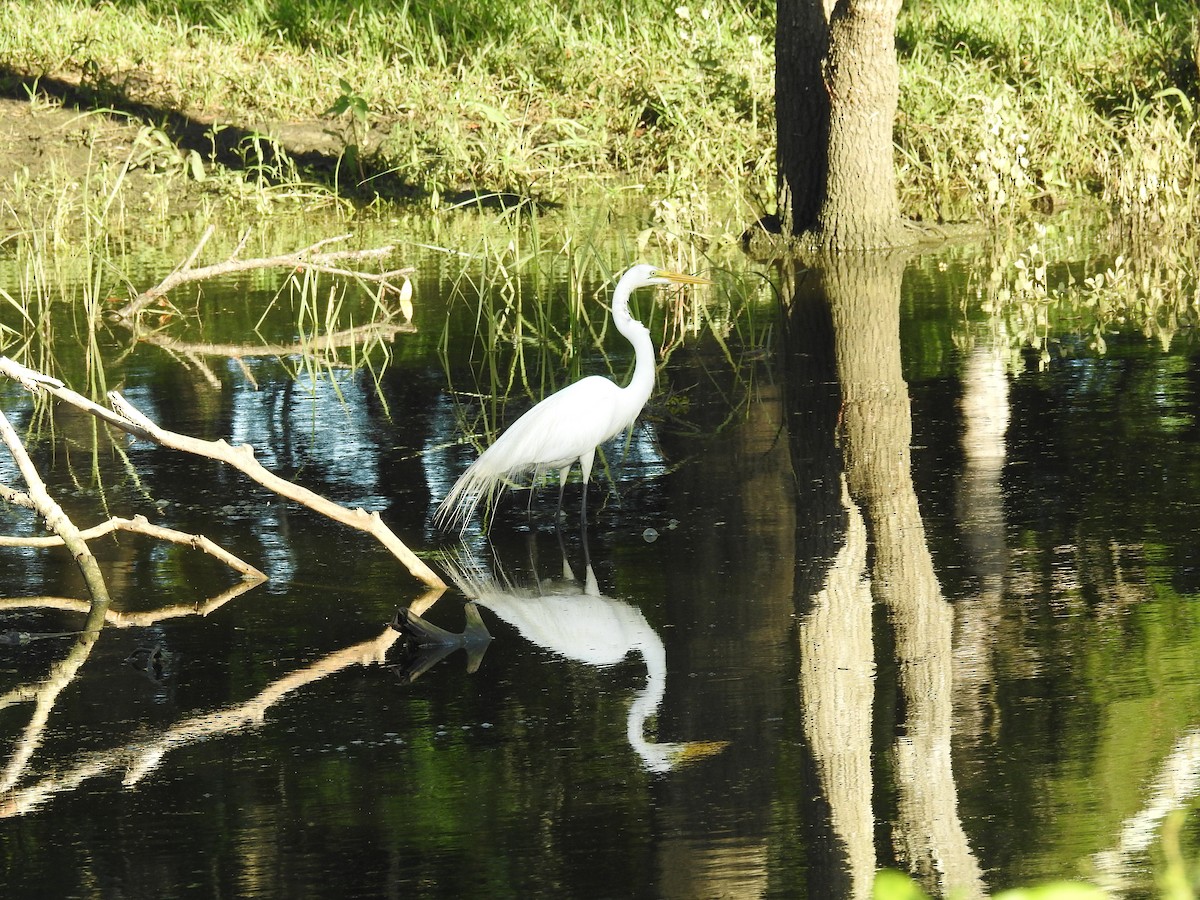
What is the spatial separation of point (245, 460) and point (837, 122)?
7.93 meters

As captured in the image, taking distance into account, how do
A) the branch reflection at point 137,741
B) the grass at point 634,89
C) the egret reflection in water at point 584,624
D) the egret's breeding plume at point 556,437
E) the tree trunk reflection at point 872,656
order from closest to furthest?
the tree trunk reflection at point 872,656, the branch reflection at point 137,741, the egret reflection in water at point 584,624, the egret's breeding plume at point 556,437, the grass at point 634,89

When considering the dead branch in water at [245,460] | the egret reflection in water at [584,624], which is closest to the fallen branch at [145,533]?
the dead branch in water at [245,460]

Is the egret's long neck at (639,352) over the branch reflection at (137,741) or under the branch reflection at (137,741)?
over

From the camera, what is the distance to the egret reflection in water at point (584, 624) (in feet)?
15.1

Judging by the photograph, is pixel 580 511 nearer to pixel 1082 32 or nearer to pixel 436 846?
pixel 436 846

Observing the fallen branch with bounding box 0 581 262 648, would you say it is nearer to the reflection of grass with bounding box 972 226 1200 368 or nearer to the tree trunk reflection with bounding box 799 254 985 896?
the tree trunk reflection with bounding box 799 254 985 896

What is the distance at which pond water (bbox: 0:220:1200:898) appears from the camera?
12.6 ft

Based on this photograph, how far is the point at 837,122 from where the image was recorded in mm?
12805

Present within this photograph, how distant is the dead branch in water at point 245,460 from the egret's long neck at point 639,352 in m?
1.15

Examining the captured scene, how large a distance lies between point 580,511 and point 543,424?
1.48 ft

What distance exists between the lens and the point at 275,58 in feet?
67.3

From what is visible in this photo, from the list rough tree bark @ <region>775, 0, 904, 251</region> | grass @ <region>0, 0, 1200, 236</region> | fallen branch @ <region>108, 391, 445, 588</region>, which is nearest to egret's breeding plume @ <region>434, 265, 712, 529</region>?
fallen branch @ <region>108, 391, 445, 588</region>

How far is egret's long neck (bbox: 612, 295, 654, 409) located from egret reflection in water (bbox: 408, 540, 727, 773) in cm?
83

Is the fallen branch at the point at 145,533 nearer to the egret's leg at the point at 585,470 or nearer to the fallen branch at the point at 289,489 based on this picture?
the fallen branch at the point at 289,489
